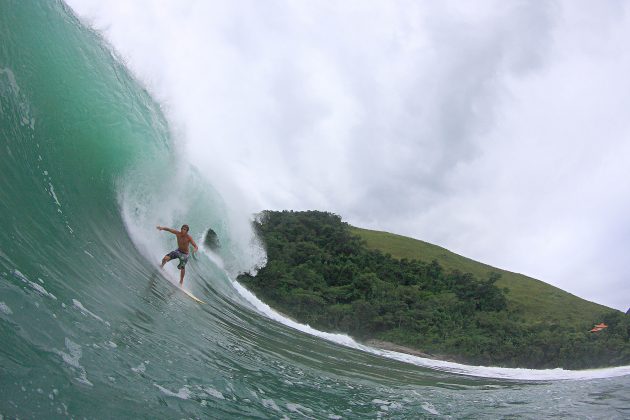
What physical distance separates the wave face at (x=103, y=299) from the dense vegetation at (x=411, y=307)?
2456 cm

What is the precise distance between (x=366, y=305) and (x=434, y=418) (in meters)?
33.6

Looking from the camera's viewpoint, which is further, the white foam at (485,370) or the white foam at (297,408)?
the white foam at (485,370)

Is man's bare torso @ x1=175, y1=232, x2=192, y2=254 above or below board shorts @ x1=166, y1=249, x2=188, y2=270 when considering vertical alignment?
above

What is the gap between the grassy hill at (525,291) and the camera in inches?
2282

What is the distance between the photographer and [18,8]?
11.4 meters

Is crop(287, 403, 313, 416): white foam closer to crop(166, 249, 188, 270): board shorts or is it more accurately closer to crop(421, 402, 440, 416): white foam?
crop(421, 402, 440, 416): white foam

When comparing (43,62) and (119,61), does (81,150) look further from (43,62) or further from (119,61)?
(119,61)

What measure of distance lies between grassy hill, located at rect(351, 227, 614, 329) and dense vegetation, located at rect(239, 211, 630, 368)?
343 centimetres

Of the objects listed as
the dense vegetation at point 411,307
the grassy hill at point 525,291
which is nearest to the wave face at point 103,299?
the dense vegetation at point 411,307

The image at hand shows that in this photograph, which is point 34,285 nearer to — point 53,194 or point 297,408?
point 297,408

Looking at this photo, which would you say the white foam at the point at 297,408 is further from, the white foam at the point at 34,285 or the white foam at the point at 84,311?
the white foam at the point at 34,285

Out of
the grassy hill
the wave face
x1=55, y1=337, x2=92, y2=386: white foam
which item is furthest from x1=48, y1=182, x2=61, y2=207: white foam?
the grassy hill

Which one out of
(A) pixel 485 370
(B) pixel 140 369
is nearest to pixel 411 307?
(A) pixel 485 370

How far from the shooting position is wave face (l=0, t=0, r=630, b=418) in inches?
151
